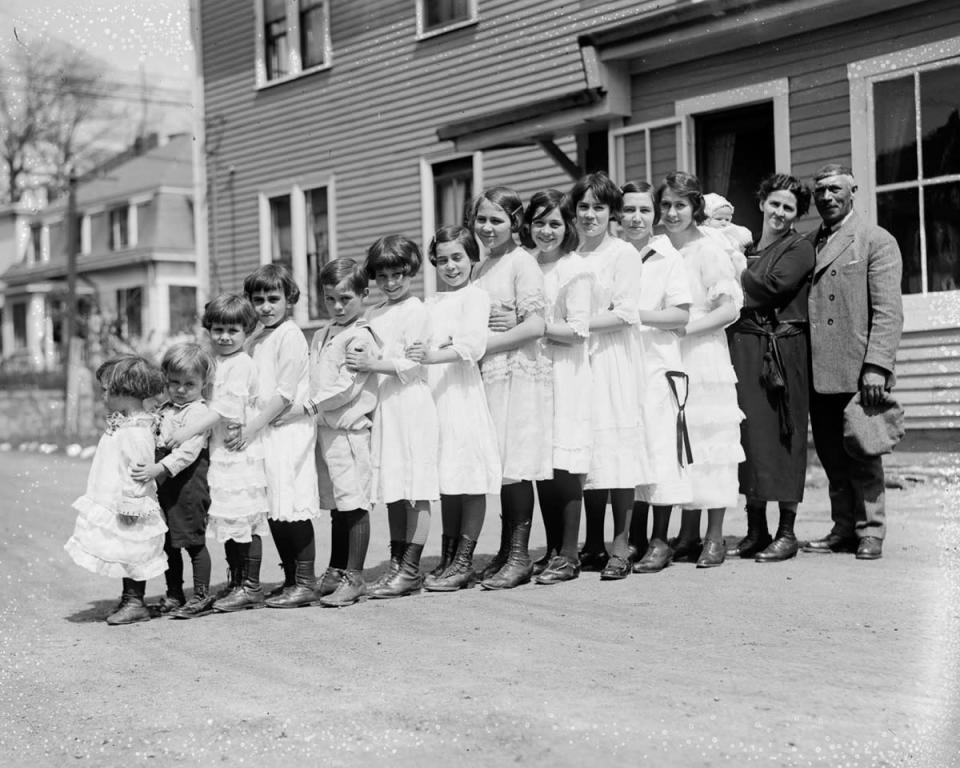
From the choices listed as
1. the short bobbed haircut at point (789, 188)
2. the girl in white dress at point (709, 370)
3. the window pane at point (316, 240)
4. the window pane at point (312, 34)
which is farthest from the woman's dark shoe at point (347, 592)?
the window pane at point (312, 34)

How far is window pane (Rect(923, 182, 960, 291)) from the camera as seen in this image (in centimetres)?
1006

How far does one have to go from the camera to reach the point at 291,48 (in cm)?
1834

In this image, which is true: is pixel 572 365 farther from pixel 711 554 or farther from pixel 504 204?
pixel 711 554

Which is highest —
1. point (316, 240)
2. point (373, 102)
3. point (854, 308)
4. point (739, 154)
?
point (373, 102)

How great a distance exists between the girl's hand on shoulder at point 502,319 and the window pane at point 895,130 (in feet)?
18.2

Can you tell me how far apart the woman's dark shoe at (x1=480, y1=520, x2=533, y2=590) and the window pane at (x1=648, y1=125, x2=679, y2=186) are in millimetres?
6857

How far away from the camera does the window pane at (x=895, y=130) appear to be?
10.3 meters

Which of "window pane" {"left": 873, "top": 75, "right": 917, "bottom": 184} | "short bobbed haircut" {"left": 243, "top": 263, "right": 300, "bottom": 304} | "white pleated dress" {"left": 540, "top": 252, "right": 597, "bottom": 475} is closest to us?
"short bobbed haircut" {"left": 243, "top": 263, "right": 300, "bottom": 304}

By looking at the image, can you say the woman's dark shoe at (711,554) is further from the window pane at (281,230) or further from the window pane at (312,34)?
the window pane at (281,230)

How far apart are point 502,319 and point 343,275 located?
0.80m

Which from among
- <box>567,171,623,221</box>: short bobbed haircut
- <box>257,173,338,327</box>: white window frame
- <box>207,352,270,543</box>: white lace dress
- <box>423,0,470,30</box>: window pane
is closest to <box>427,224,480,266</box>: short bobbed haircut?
<box>567,171,623,221</box>: short bobbed haircut

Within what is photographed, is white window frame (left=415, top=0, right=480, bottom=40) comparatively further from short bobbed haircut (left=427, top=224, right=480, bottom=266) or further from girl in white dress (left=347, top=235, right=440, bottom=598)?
girl in white dress (left=347, top=235, right=440, bottom=598)

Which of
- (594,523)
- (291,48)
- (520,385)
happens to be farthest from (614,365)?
(291,48)

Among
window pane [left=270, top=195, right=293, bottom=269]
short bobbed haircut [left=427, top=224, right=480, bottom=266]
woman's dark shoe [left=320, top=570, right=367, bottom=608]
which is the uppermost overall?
window pane [left=270, top=195, right=293, bottom=269]
